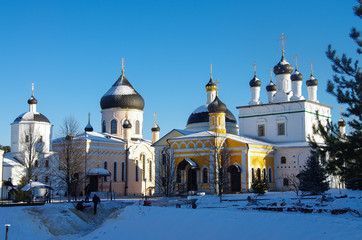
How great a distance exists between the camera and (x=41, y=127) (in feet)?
119

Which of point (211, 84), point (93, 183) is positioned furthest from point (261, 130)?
point (93, 183)

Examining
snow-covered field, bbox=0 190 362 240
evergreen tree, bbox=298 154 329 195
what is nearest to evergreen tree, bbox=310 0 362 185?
snow-covered field, bbox=0 190 362 240

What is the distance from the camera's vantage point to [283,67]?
3450 centimetres

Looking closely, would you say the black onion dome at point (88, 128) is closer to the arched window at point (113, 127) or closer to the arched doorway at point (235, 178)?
the arched window at point (113, 127)

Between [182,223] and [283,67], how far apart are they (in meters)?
22.8

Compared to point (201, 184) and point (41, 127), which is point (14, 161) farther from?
point (201, 184)

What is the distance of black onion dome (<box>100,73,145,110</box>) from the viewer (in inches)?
1614

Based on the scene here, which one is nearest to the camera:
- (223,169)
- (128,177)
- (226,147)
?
(223,169)

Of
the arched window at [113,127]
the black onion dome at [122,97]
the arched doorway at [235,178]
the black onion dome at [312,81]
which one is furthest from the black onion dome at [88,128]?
the black onion dome at [312,81]

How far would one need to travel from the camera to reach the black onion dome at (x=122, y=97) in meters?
41.0

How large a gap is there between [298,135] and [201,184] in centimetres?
810

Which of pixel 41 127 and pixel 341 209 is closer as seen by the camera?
pixel 341 209

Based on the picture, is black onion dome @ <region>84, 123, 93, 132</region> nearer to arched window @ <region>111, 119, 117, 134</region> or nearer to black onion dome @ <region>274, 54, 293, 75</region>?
arched window @ <region>111, 119, 117, 134</region>

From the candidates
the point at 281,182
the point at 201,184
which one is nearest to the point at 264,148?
the point at 281,182
